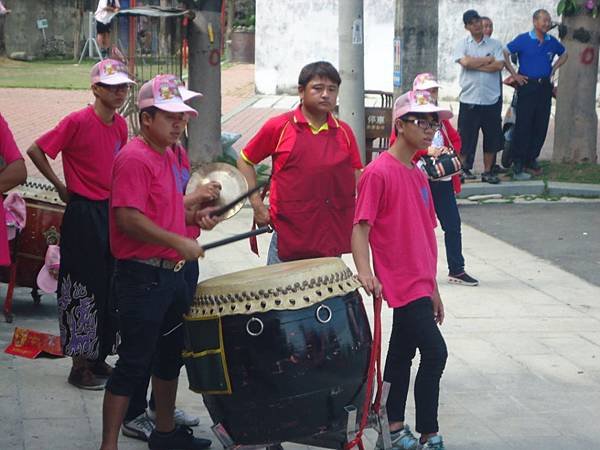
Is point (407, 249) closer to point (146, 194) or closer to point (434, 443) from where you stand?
point (434, 443)

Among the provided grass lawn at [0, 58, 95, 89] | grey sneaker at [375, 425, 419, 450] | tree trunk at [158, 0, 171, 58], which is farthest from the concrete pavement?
grass lawn at [0, 58, 95, 89]

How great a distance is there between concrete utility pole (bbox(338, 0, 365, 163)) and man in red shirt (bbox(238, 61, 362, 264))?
21.7 feet

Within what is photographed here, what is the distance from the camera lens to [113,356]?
23.5ft

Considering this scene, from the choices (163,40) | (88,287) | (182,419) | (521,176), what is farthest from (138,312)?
(163,40)

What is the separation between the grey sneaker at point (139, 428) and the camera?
5.70 metres

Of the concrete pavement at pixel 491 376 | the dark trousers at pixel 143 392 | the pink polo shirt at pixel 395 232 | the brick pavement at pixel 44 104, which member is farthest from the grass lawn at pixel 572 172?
the dark trousers at pixel 143 392

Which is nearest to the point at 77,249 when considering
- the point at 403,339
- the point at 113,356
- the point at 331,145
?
the point at 113,356

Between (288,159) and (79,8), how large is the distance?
113ft

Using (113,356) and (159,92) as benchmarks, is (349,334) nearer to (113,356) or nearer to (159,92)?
(159,92)

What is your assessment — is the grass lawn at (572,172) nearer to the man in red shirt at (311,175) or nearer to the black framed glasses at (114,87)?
the man in red shirt at (311,175)

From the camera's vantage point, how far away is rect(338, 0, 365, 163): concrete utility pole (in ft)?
42.4

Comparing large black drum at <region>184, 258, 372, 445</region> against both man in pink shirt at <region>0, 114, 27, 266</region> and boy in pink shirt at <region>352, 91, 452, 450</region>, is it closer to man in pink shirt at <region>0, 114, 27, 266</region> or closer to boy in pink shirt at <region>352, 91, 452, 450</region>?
boy in pink shirt at <region>352, 91, 452, 450</region>

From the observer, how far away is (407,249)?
538cm

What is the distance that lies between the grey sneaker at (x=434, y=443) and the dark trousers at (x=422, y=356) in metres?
0.03
